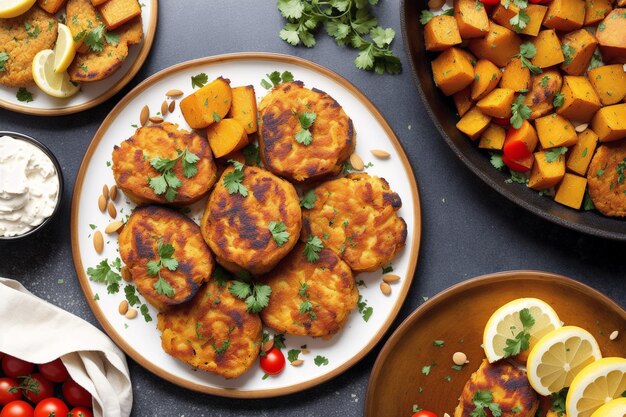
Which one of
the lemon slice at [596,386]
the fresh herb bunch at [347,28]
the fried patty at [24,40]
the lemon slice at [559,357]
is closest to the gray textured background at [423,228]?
the fresh herb bunch at [347,28]

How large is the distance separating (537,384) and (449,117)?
1.54 meters

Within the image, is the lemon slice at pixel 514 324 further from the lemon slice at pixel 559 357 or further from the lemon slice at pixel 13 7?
the lemon slice at pixel 13 7

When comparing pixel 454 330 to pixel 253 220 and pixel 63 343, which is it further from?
pixel 63 343

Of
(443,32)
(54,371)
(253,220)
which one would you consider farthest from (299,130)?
(54,371)

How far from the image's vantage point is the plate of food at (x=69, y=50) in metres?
3.71

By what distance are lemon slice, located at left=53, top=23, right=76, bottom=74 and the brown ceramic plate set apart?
7.85 feet

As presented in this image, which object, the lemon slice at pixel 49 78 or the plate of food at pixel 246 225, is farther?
the lemon slice at pixel 49 78

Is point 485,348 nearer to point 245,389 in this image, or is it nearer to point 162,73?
point 245,389

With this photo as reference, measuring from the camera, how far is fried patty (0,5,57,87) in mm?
3758

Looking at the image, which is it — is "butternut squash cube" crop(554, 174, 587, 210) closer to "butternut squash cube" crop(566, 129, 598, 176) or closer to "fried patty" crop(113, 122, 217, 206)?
"butternut squash cube" crop(566, 129, 598, 176)

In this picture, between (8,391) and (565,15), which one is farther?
(8,391)

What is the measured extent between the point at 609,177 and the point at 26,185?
10.6 feet

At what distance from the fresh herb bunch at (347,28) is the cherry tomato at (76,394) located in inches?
94.8

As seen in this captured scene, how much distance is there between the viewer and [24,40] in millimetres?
3771
